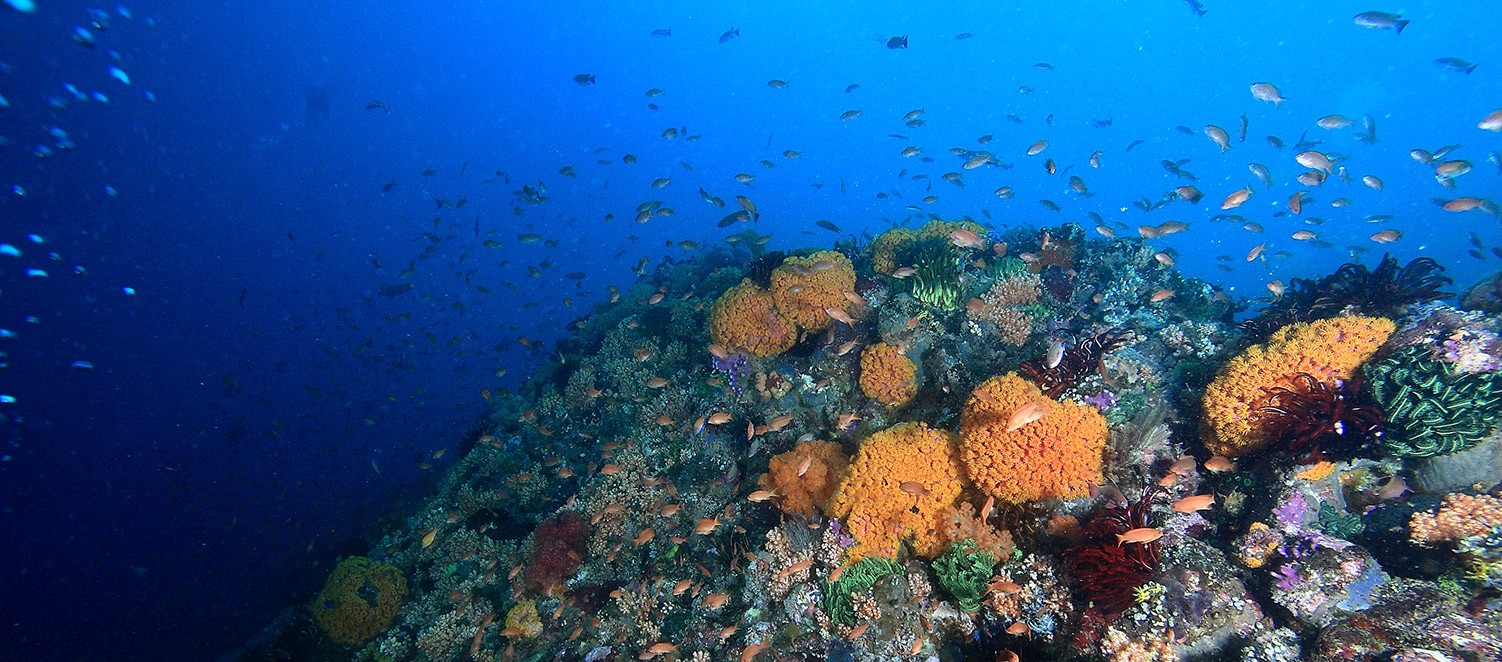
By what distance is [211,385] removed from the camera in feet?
256

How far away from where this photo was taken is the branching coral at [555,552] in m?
7.83

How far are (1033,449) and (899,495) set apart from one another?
54.1 inches

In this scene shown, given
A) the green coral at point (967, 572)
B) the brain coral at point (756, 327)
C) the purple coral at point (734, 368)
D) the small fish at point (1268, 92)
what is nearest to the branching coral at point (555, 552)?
the purple coral at point (734, 368)

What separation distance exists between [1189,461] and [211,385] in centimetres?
11135

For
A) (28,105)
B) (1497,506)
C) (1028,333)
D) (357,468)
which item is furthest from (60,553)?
(1497,506)

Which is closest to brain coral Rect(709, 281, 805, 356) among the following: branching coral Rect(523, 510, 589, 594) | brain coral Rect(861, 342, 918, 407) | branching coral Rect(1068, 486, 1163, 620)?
brain coral Rect(861, 342, 918, 407)

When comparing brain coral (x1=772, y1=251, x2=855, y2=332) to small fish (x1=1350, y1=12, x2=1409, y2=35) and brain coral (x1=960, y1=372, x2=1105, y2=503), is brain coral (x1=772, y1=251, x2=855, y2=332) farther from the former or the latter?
small fish (x1=1350, y1=12, x2=1409, y2=35)

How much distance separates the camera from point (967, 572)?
505 centimetres

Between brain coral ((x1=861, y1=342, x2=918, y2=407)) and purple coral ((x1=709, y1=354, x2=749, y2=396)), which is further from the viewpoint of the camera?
purple coral ((x1=709, y1=354, x2=749, y2=396))

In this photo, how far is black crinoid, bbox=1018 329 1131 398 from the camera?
238 inches

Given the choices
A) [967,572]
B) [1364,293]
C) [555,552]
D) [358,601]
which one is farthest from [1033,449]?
[358,601]

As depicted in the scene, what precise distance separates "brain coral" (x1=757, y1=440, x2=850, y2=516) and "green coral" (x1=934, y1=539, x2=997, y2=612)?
4.77ft

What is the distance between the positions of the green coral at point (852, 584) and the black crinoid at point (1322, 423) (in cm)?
397

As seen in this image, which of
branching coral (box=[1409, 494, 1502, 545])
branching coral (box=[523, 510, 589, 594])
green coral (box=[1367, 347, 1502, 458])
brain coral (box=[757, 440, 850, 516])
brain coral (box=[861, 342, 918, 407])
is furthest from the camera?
branching coral (box=[523, 510, 589, 594])
